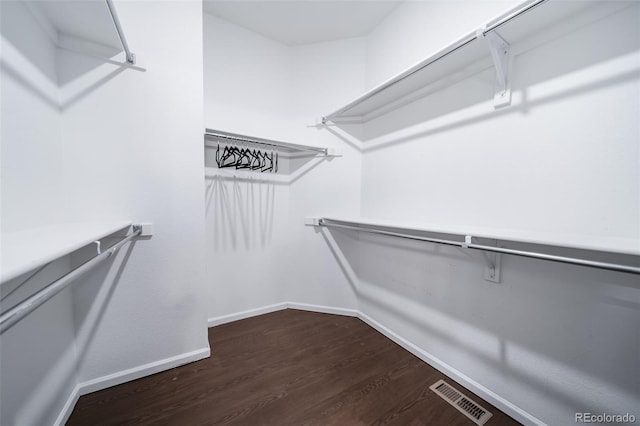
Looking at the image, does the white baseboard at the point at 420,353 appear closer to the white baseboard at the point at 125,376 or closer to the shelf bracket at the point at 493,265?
the white baseboard at the point at 125,376

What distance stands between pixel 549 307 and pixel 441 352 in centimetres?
69

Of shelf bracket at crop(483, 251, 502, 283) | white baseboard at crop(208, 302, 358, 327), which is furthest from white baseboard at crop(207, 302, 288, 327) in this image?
shelf bracket at crop(483, 251, 502, 283)

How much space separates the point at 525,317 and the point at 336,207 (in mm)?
1469

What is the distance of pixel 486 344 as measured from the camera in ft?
4.31

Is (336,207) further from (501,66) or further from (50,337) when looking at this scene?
(50,337)

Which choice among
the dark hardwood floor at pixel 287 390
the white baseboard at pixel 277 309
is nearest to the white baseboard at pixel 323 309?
the white baseboard at pixel 277 309

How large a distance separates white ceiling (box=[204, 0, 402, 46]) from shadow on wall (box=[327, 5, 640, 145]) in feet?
2.65

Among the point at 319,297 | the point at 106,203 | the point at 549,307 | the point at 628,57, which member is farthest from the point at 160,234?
the point at 628,57

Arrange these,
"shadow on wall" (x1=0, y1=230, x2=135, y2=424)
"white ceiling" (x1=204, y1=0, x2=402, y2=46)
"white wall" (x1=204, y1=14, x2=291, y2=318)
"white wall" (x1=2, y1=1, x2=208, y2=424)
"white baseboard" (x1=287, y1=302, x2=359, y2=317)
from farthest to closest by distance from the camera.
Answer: "white baseboard" (x1=287, y1=302, x2=359, y2=317), "white wall" (x1=204, y1=14, x2=291, y2=318), "white ceiling" (x1=204, y1=0, x2=402, y2=46), "white wall" (x1=2, y1=1, x2=208, y2=424), "shadow on wall" (x1=0, y1=230, x2=135, y2=424)

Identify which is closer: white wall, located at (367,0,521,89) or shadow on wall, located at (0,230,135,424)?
shadow on wall, located at (0,230,135,424)

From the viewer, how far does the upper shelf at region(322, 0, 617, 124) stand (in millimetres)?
941

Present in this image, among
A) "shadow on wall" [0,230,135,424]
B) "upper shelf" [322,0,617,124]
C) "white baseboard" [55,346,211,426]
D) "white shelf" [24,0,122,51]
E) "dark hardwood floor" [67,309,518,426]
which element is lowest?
"dark hardwood floor" [67,309,518,426]

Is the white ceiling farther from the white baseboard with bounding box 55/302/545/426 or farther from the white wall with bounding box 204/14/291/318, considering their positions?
the white baseboard with bounding box 55/302/545/426

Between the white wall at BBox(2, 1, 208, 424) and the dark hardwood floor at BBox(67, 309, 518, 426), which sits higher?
the white wall at BBox(2, 1, 208, 424)
